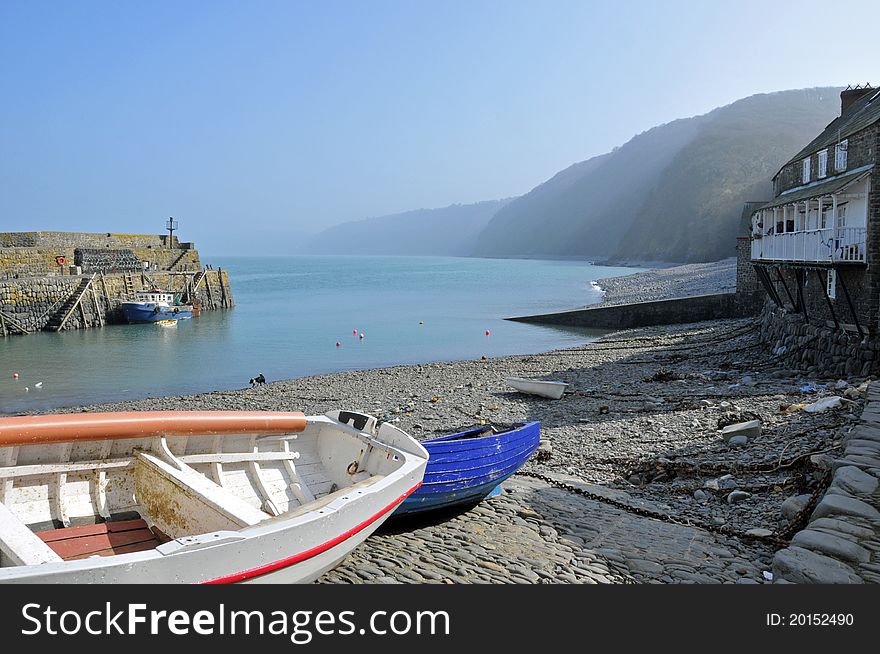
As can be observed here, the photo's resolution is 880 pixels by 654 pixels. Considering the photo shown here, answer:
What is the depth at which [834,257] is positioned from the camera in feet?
62.2

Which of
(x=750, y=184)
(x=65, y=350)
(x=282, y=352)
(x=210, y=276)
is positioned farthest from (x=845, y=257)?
(x=750, y=184)

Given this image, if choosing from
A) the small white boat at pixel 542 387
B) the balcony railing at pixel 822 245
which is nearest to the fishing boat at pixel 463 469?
the small white boat at pixel 542 387

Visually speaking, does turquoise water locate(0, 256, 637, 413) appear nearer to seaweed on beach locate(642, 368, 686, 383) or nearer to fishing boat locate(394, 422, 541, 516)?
seaweed on beach locate(642, 368, 686, 383)

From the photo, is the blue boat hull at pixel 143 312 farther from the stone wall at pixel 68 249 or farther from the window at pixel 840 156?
the window at pixel 840 156

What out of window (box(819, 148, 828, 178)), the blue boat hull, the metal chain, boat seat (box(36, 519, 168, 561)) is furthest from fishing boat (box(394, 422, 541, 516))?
the blue boat hull

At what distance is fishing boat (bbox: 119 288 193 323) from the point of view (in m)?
52.7

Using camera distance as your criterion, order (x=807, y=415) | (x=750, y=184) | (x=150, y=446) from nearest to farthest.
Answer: (x=150, y=446), (x=807, y=415), (x=750, y=184)

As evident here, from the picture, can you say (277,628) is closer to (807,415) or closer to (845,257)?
(807,415)

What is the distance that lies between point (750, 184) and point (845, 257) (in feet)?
485

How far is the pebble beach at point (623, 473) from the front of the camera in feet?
25.1

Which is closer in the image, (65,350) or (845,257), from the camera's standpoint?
(845,257)

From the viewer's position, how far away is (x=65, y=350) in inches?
1583

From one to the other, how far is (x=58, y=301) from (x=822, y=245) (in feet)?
155

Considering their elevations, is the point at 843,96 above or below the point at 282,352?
above
